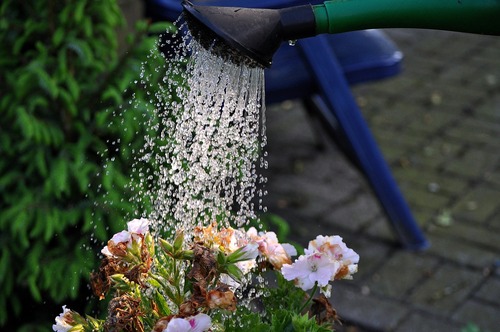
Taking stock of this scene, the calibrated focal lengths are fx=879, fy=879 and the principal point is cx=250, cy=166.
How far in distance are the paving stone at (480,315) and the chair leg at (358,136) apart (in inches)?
17.3

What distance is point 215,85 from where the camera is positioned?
1.42 m

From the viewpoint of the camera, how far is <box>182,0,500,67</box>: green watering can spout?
3.87ft

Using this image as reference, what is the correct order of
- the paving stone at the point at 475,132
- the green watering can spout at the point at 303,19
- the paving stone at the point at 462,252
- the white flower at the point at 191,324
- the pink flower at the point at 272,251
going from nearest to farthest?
the green watering can spout at the point at 303,19
the white flower at the point at 191,324
the pink flower at the point at 272,251
the paving stone at the point at 462,252
the paving stone at the point at 475,132

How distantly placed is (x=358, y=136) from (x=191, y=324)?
7.50 feet

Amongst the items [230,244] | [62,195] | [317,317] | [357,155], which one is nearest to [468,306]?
[357,155]

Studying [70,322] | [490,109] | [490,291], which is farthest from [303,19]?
[490,109]

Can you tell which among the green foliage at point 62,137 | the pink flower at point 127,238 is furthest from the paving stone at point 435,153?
the pink flower at point 127,238

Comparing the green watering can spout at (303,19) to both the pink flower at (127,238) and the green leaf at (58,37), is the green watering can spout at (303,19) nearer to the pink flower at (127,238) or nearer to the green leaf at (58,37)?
the pink flower at (127,238)

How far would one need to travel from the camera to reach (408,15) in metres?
1.21

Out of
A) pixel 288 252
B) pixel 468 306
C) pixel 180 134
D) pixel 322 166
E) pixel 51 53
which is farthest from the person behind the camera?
pixel 322 166

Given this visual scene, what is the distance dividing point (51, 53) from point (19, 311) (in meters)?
0.80

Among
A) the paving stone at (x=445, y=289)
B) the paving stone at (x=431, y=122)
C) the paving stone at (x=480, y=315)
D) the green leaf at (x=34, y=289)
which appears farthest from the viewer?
the paving stone at (x=431, y=122)

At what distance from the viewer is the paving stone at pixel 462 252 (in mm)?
3590

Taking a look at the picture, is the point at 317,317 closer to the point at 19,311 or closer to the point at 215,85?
the point at 215,85
